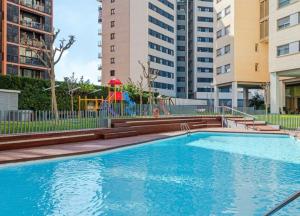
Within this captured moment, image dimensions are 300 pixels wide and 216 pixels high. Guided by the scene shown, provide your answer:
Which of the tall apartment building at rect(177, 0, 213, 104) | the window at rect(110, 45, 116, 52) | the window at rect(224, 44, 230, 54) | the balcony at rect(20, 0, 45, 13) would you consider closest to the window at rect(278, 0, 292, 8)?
the window at rect(224, 44, 230, 54)

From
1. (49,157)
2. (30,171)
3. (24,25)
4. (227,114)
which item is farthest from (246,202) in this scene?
(24,25)

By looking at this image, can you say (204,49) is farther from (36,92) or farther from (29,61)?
(36,92)

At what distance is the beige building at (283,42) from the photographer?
35406 millimetres

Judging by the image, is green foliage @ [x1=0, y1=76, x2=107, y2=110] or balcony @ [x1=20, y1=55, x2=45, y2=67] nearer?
green foliage @ [x1=0, y1=76, x2=107, y2=110]

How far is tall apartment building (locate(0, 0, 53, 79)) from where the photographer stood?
157 ft

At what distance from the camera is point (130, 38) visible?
227ft

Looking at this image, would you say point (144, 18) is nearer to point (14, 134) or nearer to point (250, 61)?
point (250, 61)

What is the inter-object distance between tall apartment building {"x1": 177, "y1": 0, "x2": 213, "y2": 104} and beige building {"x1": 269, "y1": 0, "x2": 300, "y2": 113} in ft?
169

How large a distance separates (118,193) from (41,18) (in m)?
52.0

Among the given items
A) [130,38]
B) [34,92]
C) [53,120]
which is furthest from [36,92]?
[130,38]

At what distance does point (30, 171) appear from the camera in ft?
37.1

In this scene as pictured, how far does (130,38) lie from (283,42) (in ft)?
124

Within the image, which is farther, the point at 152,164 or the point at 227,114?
the point at 227,114

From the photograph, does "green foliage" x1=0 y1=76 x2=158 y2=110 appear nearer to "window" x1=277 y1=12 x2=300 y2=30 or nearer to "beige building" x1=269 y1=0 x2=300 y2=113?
"beige building" x1=269 y1=0 x2=300 y2=113
